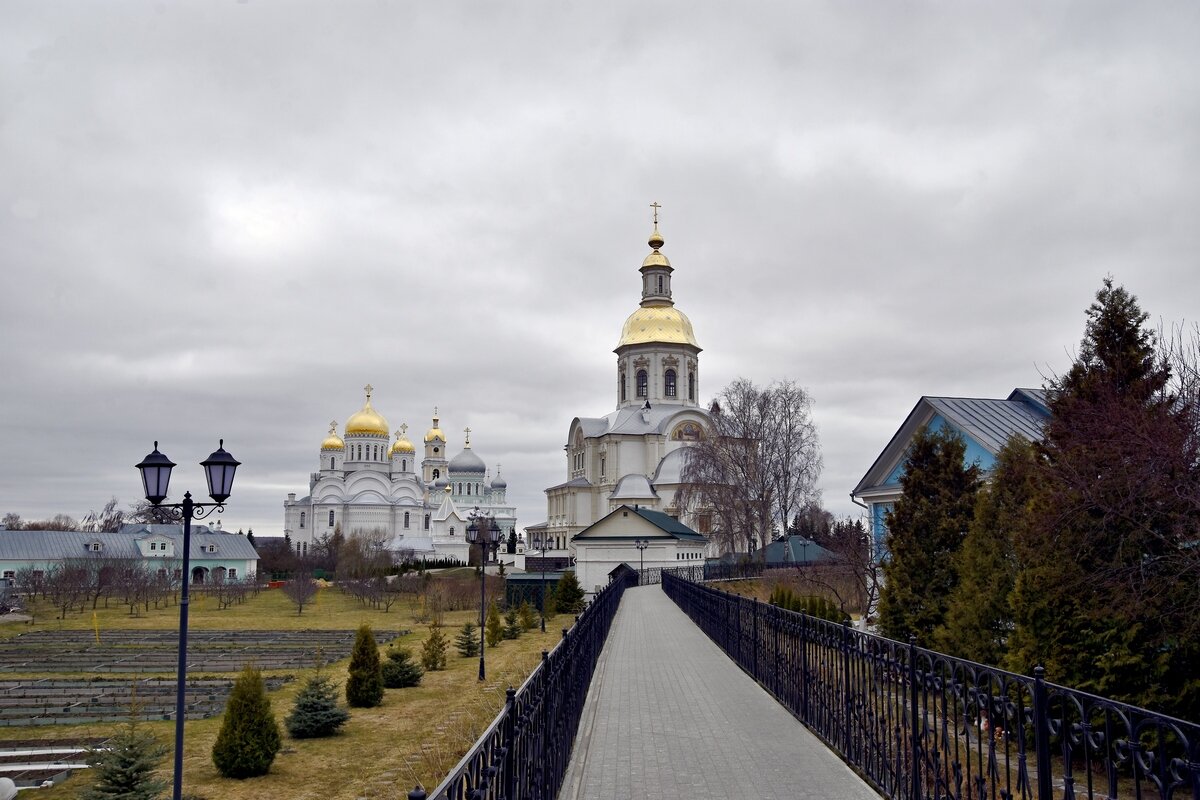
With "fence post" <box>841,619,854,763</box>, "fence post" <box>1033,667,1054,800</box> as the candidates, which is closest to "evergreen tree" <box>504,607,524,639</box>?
"fence post" <box>841,619,854,763</box>

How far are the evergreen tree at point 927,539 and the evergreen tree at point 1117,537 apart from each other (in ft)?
13.8

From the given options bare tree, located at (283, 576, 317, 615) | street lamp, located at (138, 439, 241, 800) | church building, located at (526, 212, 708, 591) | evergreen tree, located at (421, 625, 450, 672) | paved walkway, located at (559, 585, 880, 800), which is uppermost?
church building, located at (526, 212, 708, 591)

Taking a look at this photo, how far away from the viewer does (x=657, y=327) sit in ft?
214

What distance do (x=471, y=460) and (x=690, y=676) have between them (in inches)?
3740

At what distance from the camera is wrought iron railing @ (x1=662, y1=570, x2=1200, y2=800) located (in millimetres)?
3625

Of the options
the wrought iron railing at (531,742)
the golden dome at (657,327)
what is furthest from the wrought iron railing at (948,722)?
the golden dome at (657,327)

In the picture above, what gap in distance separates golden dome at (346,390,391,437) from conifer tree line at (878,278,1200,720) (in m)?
90.5

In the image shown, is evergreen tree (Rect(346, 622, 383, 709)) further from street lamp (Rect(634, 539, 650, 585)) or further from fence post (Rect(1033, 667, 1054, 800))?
street lamp (Rect(634, 539, 650, 585))

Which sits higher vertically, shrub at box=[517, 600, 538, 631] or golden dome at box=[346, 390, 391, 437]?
golden dome at box=[346, 390, 391, 437]

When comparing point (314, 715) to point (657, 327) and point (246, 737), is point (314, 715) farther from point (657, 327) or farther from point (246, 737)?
point (657, 327)

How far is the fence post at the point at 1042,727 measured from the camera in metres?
4.25

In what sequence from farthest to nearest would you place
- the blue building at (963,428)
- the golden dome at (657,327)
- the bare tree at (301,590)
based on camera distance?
the golden dome at (657,327), the bare tree at (301,590), the blue building at (963,428)

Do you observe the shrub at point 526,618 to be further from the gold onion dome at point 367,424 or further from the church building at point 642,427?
the gold onion dome at point 367,424

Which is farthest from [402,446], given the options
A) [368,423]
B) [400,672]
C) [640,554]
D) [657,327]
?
Result: [400,672]
